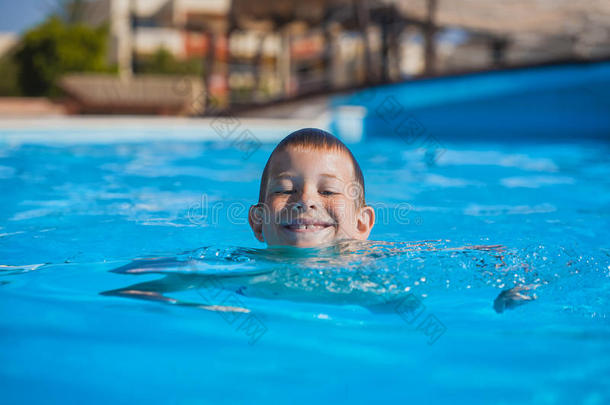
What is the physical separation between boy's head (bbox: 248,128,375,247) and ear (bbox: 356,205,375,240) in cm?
14

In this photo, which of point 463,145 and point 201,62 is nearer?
point 463,145

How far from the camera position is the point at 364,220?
2.47m

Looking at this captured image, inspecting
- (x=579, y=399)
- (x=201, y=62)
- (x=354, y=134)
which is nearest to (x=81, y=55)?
(x=201, y=62)

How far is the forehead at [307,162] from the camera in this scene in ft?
7.16

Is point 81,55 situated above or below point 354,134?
above

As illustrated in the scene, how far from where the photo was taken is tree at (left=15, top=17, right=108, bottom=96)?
20.2m

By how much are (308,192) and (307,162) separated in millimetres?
120

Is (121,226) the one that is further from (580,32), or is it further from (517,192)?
(580,32)

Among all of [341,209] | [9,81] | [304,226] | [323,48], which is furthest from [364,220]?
[9,81]

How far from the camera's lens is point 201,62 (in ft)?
100

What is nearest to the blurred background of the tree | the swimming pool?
the tree

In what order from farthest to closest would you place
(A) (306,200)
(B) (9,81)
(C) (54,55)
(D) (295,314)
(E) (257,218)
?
(B) (9,81) < (C) (54,55) < (E) (257,218) < (A) (306,200) < (D) (295,314)

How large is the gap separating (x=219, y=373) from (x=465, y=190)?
12.1 feet

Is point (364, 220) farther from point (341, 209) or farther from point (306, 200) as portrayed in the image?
point (306, 200)
